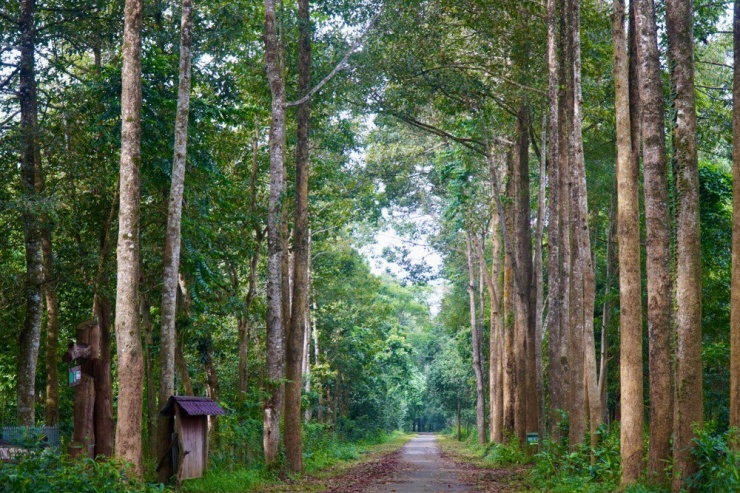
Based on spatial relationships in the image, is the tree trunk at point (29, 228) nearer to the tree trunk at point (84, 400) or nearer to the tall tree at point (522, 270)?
the tree trunk at point (84, 400)

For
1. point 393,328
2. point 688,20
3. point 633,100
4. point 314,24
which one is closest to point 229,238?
point 314,24

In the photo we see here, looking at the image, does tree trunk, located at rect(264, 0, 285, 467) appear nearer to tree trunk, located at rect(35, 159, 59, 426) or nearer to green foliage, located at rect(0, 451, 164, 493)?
tree trunk, located at rect(35, 159, 59, 426)

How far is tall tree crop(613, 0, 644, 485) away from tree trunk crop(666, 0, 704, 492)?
1.64 metres

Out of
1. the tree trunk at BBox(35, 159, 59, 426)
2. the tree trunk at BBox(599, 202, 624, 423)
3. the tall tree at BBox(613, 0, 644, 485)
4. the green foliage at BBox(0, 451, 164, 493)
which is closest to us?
the green foliage at BBox(0, 451, 164, 493)

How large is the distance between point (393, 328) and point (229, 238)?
96.8 ft

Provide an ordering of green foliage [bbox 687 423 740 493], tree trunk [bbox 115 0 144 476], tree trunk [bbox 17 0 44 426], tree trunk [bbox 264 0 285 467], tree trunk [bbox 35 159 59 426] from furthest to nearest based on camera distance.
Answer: tree trunk [bbox 264 0 285 467], tree trunk [bbox 35 159 59 426], tree trunk [bbox 17 0 44 426], tree trunk [bbox 115 0 144 476], green foliage [bbox 687 423 740 493]

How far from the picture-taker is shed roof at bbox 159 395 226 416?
12.5m

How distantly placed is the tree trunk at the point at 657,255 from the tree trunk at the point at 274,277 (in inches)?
332

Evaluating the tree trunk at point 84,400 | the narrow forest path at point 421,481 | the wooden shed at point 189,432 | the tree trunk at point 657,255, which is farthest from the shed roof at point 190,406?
the tree trunk at point 657,255

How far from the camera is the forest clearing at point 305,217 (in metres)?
11.4

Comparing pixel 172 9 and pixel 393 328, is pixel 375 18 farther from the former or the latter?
pixel 393 328

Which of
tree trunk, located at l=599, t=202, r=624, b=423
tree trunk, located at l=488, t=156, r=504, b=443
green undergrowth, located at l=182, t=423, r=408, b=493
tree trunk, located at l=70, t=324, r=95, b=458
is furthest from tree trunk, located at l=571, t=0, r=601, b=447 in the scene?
tree trunk, located at l=488, t=156, r=504, b=443

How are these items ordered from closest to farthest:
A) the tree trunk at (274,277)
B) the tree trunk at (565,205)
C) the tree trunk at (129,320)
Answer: the tree trunk at (129,320) → the tree trunk at (565,205) → the tree trunk at (274,277)

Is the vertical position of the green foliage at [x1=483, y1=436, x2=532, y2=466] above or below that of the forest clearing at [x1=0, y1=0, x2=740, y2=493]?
below
